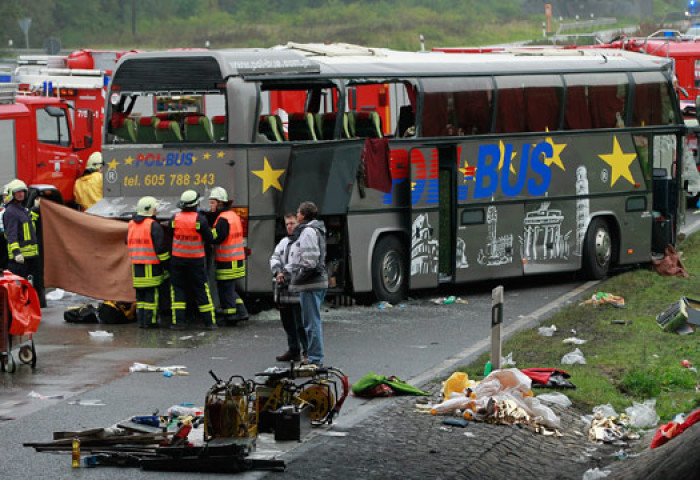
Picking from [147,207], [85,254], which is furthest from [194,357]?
[85,254]

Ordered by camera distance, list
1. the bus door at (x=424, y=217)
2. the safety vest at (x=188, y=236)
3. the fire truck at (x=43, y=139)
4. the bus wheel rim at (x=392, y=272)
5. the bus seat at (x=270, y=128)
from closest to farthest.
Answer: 1. the safety vest at (x=188, y=236)
2. the bus seat at (x=270, y=128)
3. the bus wheel rim at (x=392, y=272)
4. the bus door at (x=424, y=217)
5. the fire truck at (x=43, y=139)

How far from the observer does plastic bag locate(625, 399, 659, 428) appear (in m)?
12.3

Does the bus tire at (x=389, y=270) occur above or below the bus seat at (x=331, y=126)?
below

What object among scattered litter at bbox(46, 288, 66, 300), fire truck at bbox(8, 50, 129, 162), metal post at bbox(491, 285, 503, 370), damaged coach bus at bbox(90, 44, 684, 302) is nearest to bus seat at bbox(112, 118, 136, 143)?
damaged coach bus at bbox(90, 44, 684, 302)

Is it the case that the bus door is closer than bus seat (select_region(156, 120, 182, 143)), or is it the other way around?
bus seat (select_region(156, 120, 182, 143))

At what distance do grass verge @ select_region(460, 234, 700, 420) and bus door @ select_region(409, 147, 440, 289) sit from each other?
2203 millimetres

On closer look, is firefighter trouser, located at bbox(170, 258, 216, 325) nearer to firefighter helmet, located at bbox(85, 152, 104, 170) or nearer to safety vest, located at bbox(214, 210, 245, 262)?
safety vest, located at bbox(214, 210, 245, 262)

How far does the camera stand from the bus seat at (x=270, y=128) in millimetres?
18172

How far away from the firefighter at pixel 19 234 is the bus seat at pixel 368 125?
4657mm

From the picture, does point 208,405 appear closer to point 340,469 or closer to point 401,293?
point 340,469

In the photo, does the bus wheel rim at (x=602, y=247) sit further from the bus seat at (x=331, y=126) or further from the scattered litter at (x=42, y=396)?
the scattered litter at (x=42, y=396)

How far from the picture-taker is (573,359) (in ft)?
48.6

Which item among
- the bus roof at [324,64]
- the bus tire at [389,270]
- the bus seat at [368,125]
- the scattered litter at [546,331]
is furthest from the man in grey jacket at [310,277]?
the bus seat at [368,125]

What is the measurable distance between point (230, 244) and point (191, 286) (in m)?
0.72
